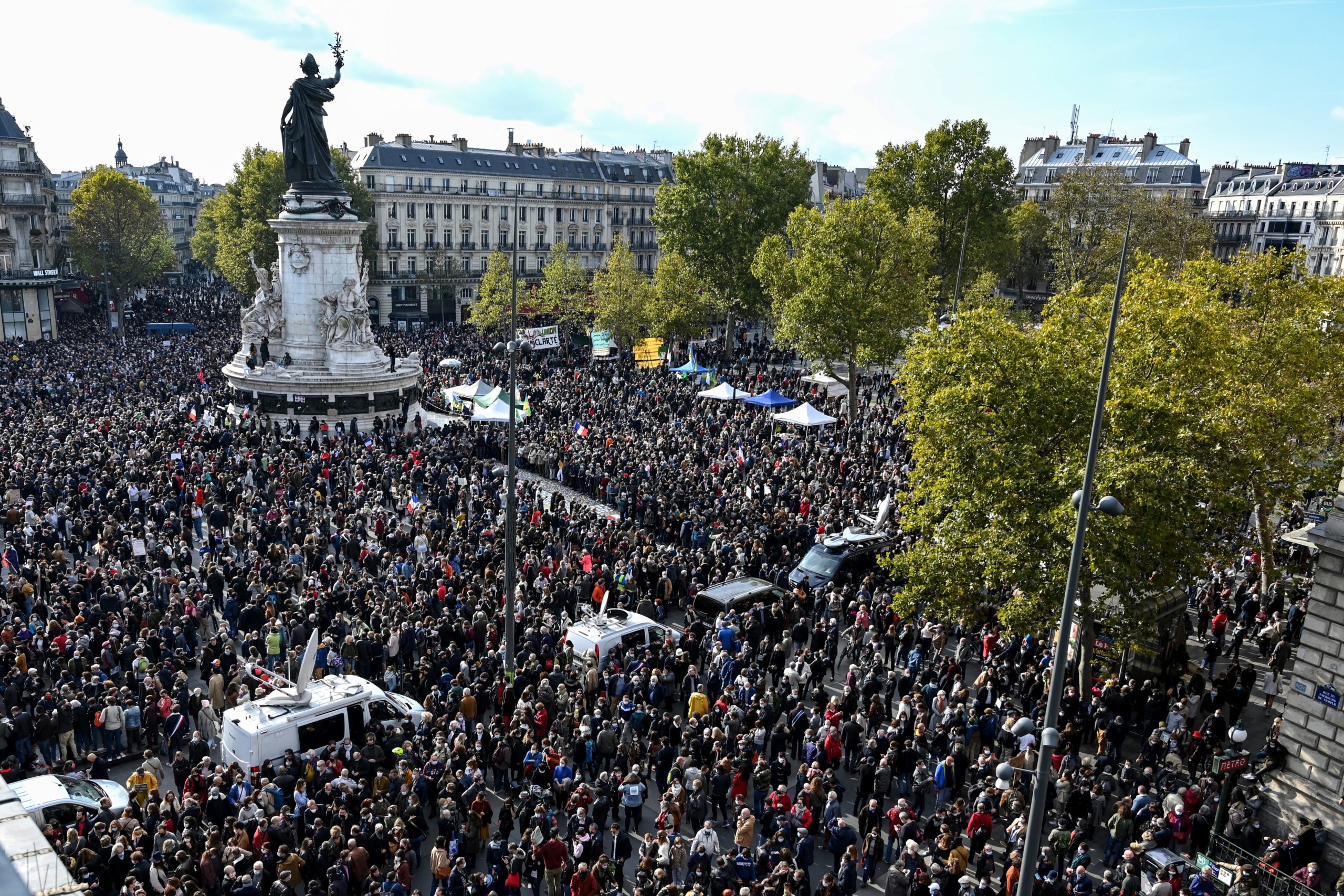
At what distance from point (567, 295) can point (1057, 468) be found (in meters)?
52.0

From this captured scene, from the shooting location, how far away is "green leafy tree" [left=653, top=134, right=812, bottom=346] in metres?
59.4

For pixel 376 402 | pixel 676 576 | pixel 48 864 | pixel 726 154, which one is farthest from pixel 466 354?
pixel 48 864

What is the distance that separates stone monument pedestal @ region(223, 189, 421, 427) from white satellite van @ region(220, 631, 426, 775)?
24.2 meters

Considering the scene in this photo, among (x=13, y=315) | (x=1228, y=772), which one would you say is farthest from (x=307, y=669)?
(x=13, y=315)

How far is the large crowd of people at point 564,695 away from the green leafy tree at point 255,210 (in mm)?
37393

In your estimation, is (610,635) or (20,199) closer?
(610,635)

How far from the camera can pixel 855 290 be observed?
4028 cm

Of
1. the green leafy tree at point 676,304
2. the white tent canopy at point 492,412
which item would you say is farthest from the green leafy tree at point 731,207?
the white tent canopy at point 492,412

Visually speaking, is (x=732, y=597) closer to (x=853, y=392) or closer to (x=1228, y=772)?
(x=1228, y=772)

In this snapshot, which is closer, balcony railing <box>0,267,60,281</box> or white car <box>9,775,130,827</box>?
white car <box>9,775,130,827</box>

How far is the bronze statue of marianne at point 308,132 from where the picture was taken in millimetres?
39562

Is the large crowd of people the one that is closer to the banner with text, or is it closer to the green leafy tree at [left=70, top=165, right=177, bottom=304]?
the banner with text

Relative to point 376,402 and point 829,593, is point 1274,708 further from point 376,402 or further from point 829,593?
point 376,402

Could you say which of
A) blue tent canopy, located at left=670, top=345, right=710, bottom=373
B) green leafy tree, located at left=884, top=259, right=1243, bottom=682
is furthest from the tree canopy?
green leafy tree, located at left=884, top=259, right=1243, bottom=682
